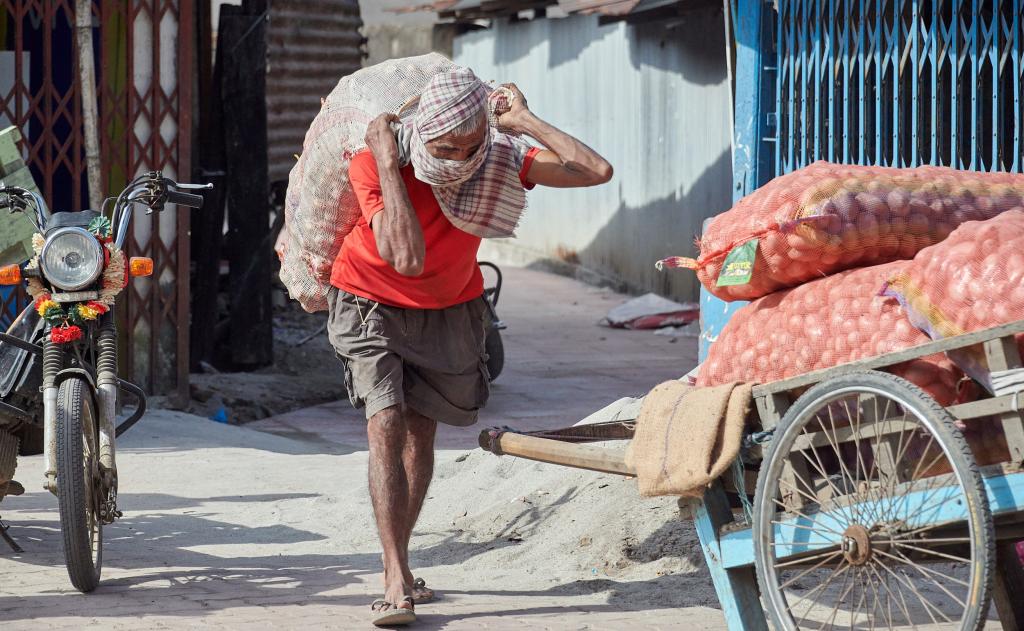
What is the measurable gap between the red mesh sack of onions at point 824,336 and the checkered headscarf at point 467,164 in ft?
2.48

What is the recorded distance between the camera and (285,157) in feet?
35.0

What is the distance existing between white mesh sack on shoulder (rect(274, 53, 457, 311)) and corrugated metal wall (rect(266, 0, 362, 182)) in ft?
19.5

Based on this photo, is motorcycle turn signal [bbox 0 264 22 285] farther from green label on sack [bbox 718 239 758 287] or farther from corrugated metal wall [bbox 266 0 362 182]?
corrugated metal wall [bbox 266 0 362 182]

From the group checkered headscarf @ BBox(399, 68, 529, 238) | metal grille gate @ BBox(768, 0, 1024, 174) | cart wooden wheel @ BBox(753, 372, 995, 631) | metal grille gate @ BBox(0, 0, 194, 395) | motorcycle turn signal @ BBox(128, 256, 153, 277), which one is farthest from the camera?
metal grille gate @ BBox(0, 0, 194, 395)

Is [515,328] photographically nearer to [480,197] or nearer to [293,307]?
[293,307]

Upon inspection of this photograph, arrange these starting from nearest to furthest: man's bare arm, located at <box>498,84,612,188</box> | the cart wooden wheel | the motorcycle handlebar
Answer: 1. the cart wooden wheel
2. man's bare arm, located at <box>498,84,612,188</box>
3. the motorcycle handlebar

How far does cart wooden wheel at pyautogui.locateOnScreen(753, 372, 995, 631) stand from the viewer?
Answer: 287 cm

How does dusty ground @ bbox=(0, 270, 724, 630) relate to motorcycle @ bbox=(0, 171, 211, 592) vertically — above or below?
below

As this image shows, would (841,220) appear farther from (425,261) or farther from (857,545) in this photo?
(425,261)

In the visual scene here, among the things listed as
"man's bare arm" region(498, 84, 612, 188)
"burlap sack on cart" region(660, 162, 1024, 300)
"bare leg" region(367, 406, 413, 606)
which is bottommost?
"bare leg" region(367, 406, 413, 606)

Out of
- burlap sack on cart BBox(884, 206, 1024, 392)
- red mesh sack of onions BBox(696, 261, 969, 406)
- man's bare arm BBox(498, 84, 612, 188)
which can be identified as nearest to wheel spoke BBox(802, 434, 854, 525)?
red mesh sack of onions BBox(696, 261, 969, 406)

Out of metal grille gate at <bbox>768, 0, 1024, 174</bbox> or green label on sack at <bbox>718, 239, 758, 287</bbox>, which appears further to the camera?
metal grille gate at <bbox>768, 0, 1024, 174</bbox>

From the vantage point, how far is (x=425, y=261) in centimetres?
416

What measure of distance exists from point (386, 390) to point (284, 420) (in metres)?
4.51
